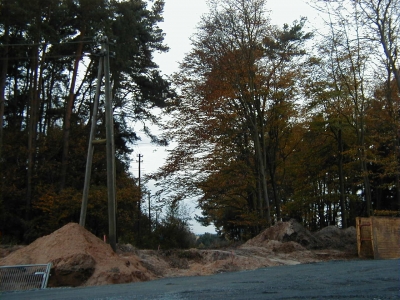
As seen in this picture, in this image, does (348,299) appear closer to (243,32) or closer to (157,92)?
(243,32)

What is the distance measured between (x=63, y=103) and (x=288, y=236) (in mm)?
23375

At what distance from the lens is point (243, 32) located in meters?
29.0

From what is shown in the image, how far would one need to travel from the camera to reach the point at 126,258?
15.4 meters

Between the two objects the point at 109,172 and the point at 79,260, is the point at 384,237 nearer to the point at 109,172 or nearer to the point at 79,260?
the point at 109,172

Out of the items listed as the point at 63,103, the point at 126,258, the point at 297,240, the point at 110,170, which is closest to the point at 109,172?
the point at 110,170

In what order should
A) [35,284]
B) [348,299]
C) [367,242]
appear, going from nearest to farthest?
[348,299], [35,284], [367,242]

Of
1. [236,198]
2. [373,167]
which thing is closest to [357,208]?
[373,167]

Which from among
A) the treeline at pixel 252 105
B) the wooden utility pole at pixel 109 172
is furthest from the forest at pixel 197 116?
the wooden utility pole at pixel 109 172

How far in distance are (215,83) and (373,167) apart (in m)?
17.6

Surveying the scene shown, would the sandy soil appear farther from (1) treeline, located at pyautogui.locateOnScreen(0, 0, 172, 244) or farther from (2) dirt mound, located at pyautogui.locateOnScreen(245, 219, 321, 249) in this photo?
(1) treeline, located at pyautogui.locateOnScreen(0, 0, 172, 244)

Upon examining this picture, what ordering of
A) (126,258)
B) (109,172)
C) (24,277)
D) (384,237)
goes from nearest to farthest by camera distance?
(24,277), (126,258), (109,172), (384,237)

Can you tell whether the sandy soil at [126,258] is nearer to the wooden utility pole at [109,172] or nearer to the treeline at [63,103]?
the wooden utility pole at [109,172]

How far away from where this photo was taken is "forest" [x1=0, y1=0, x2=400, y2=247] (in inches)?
1152

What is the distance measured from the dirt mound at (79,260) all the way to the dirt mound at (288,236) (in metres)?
9.64
